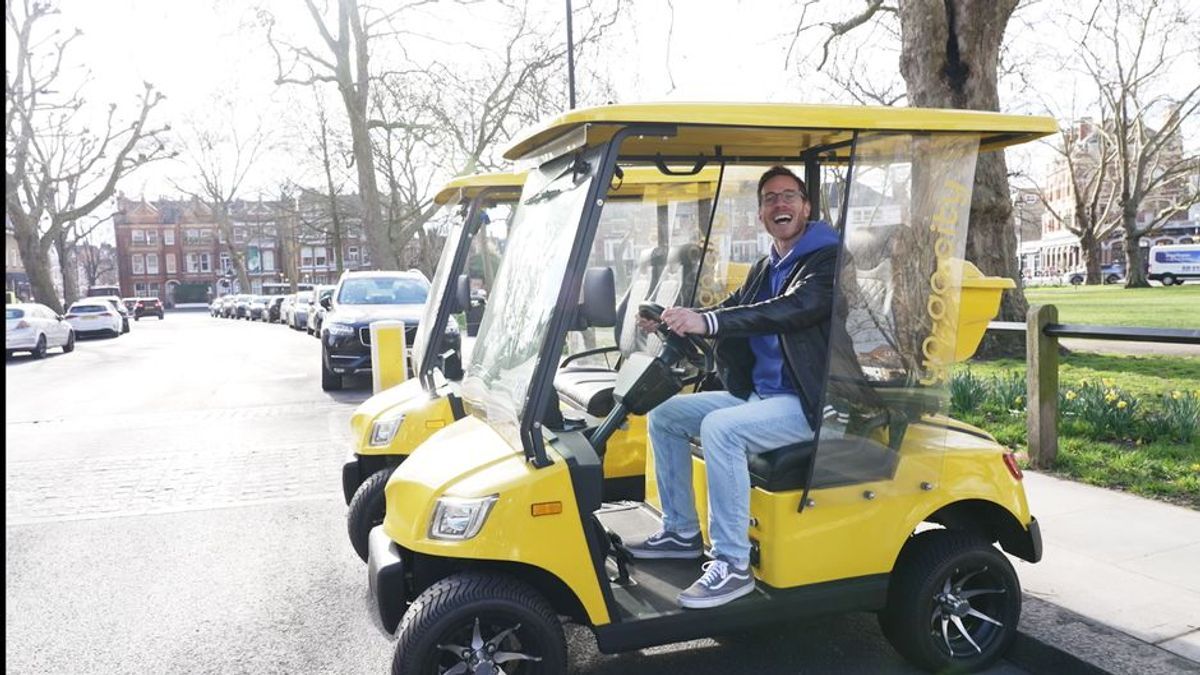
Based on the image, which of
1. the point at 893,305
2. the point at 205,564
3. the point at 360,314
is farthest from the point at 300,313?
the point at 893,305

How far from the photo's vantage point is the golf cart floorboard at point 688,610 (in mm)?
3090

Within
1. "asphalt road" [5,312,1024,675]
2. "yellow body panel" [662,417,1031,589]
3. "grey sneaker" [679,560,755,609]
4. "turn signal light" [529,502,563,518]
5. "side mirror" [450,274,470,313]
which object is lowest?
"asphalt road" [5,312,1024,675]

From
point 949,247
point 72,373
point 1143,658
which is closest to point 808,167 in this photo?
point 949,247

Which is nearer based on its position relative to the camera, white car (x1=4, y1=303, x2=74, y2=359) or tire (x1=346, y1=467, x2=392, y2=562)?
tire (x1=346, y1=467, x2=392, y2=562)

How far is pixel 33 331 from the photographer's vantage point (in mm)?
22562

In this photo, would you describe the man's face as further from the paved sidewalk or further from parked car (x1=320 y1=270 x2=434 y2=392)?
parked car (x1=320 y1=270 x2=434 y2=392)

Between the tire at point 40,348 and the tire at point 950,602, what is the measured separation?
24.8 meters

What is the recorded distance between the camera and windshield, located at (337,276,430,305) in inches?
581

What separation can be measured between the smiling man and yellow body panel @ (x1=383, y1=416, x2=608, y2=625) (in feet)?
1.37

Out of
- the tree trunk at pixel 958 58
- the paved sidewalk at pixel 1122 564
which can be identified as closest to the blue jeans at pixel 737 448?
the paved sidewalk at pixel 1122 564

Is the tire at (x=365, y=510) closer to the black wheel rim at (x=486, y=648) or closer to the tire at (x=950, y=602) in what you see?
the black wheel rim at (x=486, y=648)

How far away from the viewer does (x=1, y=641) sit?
4.09m

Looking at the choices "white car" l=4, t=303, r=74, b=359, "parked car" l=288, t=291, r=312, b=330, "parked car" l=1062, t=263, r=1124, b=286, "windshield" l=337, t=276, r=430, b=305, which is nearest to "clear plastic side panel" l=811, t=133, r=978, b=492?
"windshield" l=337, t=276, r=430, b=305

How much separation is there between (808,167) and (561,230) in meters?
1.54
